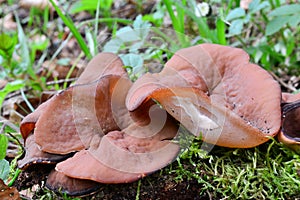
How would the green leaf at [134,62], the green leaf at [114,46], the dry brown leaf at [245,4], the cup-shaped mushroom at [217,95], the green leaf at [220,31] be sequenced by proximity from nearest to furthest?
the cup-shaped mushroom at [217,95] → the green leaf at [134,62] → the green leaf at [220,31] → the green leaf at [114,46] → the dry brown leaf at [245,4]

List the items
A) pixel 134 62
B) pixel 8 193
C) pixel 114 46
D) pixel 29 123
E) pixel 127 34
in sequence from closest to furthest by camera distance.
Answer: pixel 8 193, pixel 29 123, pixel 134 62, pixel 114 46, pixel 127 34

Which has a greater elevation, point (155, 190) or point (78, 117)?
point (78, 117)

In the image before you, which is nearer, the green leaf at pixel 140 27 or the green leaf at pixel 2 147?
the green leaf at pixel 2 147

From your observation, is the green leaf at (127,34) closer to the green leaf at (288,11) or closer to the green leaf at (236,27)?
the green leaf at (236,27)

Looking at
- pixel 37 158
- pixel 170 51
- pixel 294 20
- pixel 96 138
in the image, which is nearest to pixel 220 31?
pixel 170 51

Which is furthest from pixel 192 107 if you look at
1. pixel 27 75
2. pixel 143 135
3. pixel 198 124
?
pixel 27 75

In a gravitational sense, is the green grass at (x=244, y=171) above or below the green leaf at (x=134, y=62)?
below

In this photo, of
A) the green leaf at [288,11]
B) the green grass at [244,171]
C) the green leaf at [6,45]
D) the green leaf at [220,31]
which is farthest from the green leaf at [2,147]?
the green leaf at [288,11]

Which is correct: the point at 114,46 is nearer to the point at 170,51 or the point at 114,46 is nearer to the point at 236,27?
the point at 170,51

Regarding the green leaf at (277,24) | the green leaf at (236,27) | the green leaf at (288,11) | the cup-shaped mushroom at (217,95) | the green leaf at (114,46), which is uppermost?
the cup-shaped mushroom at (217,95)
